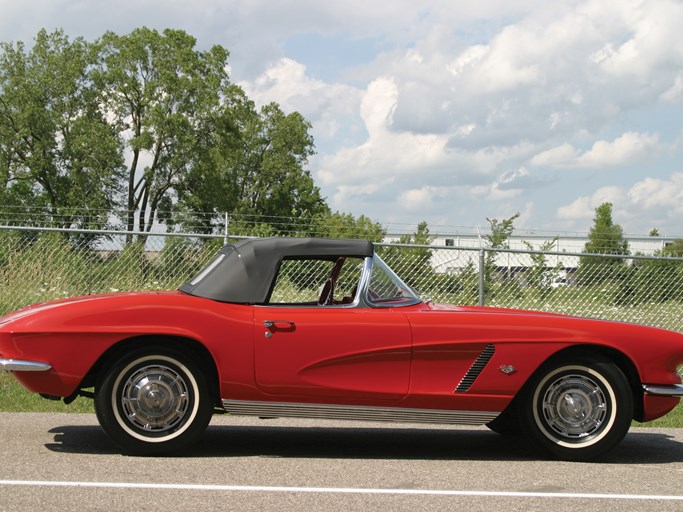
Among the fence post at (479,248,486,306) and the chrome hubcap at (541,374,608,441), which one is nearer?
the chrome hubcap at (541,374,608,441)

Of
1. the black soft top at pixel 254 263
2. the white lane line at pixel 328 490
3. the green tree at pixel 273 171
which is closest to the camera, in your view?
the white lane line at pixel 328 490

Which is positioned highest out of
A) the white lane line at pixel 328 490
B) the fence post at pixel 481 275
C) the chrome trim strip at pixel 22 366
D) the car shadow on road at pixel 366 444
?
the fence post at pixel 481 275

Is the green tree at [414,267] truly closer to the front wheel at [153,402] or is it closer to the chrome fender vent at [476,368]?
the chrome fender vent at [476,368]

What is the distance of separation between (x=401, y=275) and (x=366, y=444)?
17.6 feet

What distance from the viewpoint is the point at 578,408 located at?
6473 millimetres

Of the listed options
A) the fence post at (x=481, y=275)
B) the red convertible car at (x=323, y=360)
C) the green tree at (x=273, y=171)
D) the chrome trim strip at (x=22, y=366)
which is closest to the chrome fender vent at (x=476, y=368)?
the red convertible car at (x=323, y=360)

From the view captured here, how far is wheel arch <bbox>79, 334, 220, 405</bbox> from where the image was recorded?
616 centimetres

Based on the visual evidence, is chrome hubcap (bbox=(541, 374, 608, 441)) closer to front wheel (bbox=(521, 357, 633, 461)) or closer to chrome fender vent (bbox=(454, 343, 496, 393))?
front wheel (bbox=(521, 357, 633, 461))

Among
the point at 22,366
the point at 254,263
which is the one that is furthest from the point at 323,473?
the point at 22,366

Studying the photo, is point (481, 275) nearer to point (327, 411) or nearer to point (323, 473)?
point (327, 411)

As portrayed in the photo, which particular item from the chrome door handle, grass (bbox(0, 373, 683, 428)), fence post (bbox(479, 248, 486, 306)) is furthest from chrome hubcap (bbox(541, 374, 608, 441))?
fence post (bbox(479, 248, 486, 306))

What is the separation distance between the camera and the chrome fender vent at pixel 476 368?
249 inches

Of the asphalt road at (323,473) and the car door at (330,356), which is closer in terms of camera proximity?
the asphalt road at (323,473)

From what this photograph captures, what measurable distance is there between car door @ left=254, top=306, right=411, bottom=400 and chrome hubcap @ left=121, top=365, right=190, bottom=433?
1.77 feet
